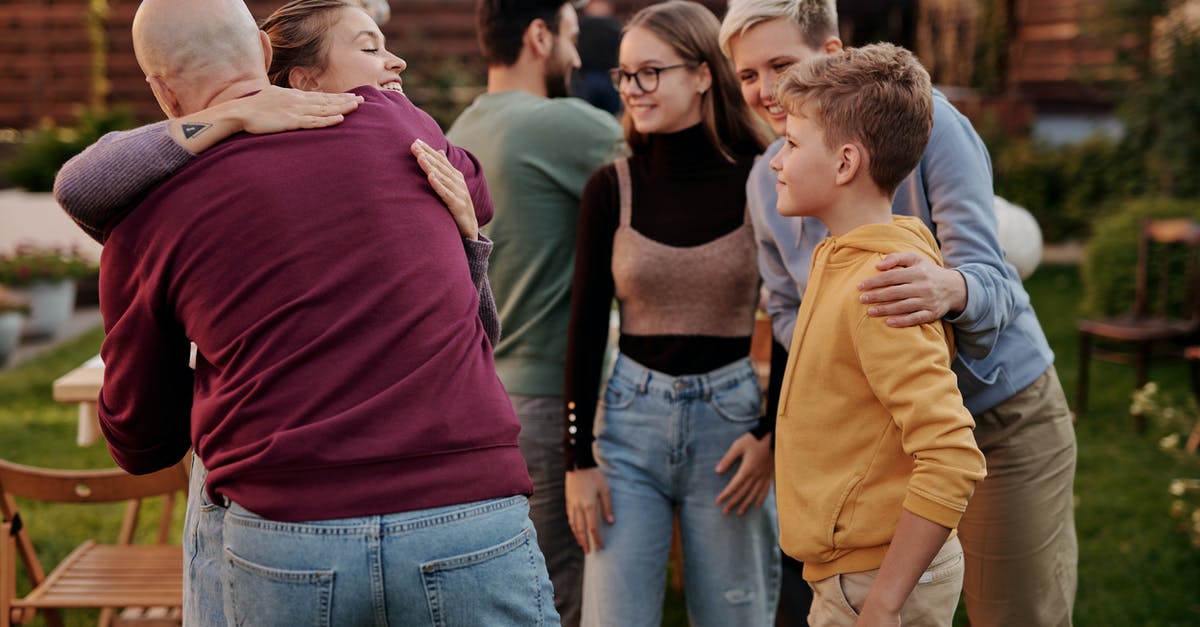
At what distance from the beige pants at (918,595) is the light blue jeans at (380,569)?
545mm

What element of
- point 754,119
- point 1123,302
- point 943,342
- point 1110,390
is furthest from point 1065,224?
point 943,342

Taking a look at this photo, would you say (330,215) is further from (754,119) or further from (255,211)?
(754,119)

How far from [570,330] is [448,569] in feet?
3.71

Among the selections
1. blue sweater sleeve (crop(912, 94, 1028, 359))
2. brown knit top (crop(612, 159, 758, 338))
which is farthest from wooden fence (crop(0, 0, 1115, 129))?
blue sweater sleeve (crop(912, 94, 1028, 359))

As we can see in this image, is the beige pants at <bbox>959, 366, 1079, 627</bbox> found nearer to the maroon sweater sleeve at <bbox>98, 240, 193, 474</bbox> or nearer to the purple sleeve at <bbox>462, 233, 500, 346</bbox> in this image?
the purple sleeve at <bbox>462, 233, 500, 346</bbox>

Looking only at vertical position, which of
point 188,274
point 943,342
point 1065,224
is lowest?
point 1065,224

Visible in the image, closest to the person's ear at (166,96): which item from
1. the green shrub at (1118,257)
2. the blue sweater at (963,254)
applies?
the blue sweater at (963,254)

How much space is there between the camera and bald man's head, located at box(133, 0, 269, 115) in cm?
165

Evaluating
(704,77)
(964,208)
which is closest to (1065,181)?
(704,77)

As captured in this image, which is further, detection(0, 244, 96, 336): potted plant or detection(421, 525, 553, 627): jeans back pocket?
detection(0, 244, 96, 336): potted plant

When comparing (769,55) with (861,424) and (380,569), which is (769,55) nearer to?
(861,424)

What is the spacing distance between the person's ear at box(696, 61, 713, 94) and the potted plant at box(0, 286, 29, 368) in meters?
7.20

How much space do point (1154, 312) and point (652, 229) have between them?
7.04m

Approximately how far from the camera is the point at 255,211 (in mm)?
1556
